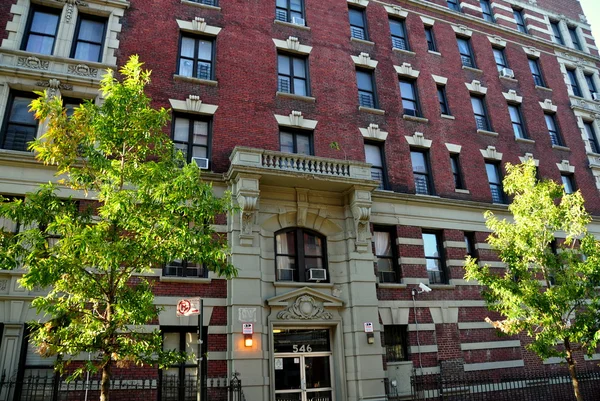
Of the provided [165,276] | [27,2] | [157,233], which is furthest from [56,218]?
[27,2]

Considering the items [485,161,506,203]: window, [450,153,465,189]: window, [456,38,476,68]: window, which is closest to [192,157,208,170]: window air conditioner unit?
[450,153,465,189]: window

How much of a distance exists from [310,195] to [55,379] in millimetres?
10428

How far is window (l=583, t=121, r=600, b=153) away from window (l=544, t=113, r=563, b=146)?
2.62 meters

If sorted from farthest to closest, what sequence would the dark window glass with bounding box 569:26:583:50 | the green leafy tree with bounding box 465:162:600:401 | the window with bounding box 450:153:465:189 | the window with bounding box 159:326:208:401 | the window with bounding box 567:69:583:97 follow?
the dark window glass with bounding box 569:26:583:50, the window with bounding box 567:69:583:97, the window with bounding box 450:153:465:189, the green leafy tree with bounding box 465:162:600:401, the window with bounding box 159:326:208:401

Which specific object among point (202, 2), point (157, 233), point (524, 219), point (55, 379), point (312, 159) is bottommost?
point (55, 379)

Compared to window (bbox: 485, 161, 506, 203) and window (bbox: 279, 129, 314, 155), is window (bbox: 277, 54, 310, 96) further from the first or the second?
window (bbox: 485, 161, 506, 203)

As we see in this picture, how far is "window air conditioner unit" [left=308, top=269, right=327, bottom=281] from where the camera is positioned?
17.0 metres

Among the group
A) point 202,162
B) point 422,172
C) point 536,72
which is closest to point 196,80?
point 202,162

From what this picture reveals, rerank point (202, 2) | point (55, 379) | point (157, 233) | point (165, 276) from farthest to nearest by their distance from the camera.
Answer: point (202, 2)
point (165, 276)
point (55, 379)
point (157, 233)

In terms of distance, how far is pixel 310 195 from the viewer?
58.6 feet

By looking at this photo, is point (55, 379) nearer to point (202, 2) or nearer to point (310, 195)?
point (310, 195)

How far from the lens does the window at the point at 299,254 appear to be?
679 inches

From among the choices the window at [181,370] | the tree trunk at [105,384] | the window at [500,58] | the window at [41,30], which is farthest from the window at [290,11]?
the tree trunk at [105,384]

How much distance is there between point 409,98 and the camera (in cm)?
2317
